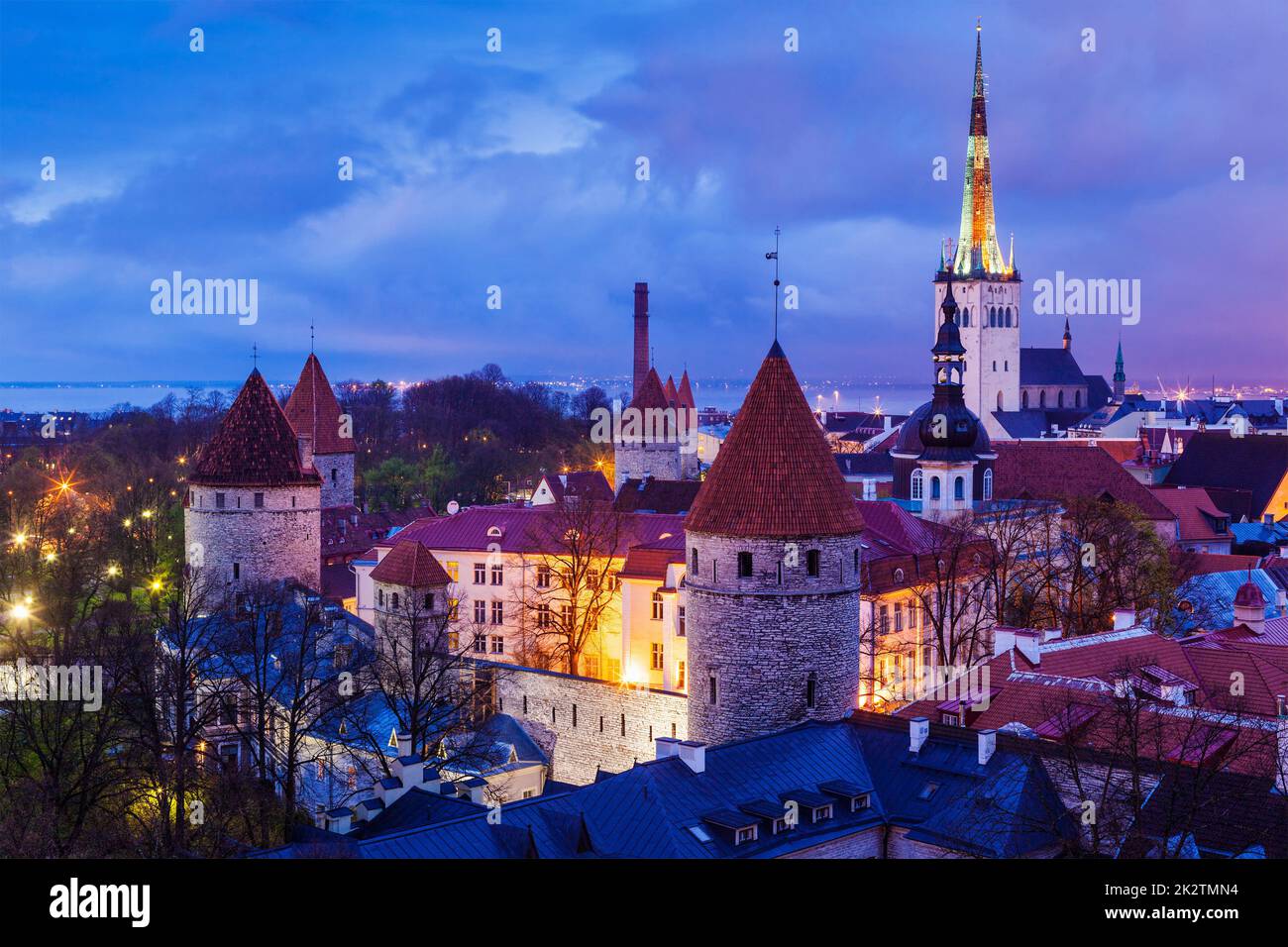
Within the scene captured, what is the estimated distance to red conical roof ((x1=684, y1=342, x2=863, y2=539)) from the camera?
21.4m

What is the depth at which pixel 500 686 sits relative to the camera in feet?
90.1

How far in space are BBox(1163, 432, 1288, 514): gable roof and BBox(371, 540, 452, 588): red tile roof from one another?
40.4 m

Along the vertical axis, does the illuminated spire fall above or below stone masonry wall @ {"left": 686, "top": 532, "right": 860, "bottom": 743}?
above

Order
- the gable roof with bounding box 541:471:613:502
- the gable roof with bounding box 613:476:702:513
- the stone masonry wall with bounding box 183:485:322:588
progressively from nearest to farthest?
the stone masonry wall with bounding box 183:485:322:588
the gable roof with bounding box 613:476:702:513
the gable roof with bounding box 541:471:613:502

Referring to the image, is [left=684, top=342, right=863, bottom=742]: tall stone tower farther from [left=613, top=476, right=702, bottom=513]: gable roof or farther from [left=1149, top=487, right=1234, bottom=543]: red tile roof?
[left=1149, top=487, right=1234, bottom=543]: red tile roof

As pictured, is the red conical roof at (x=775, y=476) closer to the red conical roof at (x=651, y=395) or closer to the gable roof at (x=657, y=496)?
the gable roof at (x=657, y=496)

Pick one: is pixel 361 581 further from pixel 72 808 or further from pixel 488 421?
pixel 488 421

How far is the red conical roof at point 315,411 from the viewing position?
1825 inches

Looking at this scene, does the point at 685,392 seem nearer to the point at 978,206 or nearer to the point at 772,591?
the point at 978,206

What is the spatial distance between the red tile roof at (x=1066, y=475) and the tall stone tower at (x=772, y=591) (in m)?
28.0

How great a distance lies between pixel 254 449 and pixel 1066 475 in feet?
95.3

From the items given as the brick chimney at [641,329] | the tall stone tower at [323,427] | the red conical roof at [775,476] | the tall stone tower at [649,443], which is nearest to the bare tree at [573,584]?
the red conical roof at [775,476]

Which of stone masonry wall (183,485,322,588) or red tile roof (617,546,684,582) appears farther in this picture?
→ stone masonry wall (183,485,322,588)

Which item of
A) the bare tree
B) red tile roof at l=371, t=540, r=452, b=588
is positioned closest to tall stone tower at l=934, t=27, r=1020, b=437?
the bare tree
